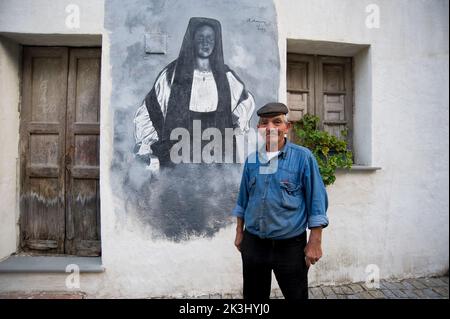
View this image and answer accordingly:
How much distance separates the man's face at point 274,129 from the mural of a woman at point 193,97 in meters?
1.34

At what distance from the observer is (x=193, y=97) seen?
379cm

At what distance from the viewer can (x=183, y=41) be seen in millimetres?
3791

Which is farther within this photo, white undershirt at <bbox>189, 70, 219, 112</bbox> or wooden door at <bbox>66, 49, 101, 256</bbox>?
wooden door at <bbox>66, 49, 101, 256</bbox>

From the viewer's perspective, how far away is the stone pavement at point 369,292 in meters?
3.66

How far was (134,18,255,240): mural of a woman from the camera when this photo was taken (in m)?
3.76

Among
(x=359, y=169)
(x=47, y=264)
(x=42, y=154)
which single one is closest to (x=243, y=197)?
(x=359, y=169)

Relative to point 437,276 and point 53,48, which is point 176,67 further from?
point 437,276

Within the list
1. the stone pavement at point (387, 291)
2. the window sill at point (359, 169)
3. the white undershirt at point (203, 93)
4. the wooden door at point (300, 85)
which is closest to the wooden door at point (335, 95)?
the wooden door at point (300, 85)

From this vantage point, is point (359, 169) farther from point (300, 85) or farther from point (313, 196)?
point (313, 196)

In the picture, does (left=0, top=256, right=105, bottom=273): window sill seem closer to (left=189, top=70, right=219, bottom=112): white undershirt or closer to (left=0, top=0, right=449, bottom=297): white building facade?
(left=0, top=0, right=449, bottom=297): white building facade

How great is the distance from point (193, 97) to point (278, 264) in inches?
89.6

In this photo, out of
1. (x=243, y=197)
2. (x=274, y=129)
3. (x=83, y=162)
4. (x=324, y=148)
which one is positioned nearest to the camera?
(x=274, y=129)
